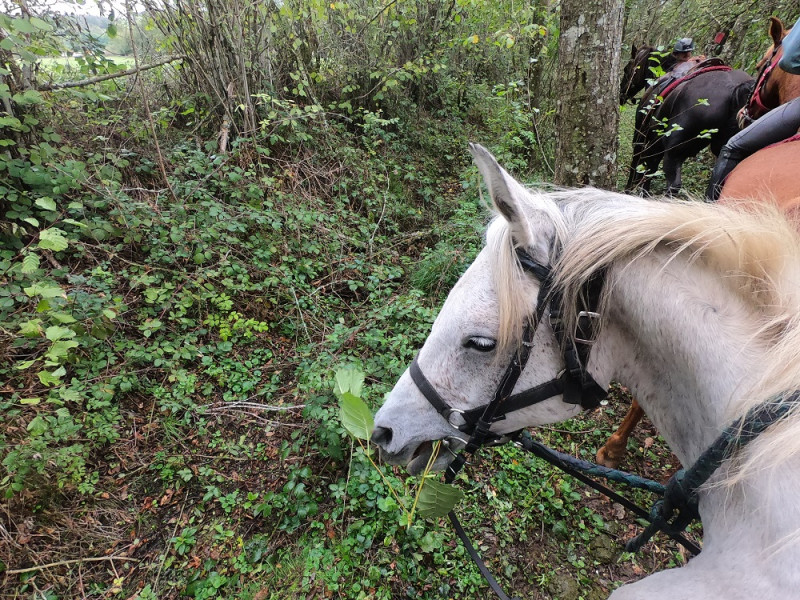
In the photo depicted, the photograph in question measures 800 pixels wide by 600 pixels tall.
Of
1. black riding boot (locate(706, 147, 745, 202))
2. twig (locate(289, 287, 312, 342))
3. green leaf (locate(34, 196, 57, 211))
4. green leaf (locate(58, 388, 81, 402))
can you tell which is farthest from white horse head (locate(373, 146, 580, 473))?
green leaf (locate(34, 196, 57, 211))

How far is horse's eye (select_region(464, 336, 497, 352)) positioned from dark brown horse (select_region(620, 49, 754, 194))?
4486mm

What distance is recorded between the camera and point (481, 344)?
1.24 meters

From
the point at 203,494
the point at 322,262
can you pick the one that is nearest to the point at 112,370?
the point at 203,494

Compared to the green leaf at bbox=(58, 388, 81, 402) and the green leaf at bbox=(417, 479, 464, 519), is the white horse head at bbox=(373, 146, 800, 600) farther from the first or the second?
the green leaf at bbox=(58, 388, 81, 402)

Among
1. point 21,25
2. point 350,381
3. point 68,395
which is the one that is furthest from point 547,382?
point 21,25

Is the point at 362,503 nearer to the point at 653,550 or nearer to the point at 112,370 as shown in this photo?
the point at 653,550

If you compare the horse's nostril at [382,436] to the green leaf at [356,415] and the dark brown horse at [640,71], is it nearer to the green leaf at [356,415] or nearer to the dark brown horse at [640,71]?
the green leaf at [356,415]

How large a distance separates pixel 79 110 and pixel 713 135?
27.2ft

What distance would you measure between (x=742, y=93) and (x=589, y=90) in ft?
11.5

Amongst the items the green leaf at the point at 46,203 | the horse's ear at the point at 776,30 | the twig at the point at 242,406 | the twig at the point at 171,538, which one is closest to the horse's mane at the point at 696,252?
the twig at the point at 242,406

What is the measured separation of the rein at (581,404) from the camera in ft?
3.03

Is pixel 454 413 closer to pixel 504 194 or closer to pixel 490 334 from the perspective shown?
pixel 490 334

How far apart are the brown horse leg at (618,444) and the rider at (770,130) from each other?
172 centimetres

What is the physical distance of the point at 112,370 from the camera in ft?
9.71
